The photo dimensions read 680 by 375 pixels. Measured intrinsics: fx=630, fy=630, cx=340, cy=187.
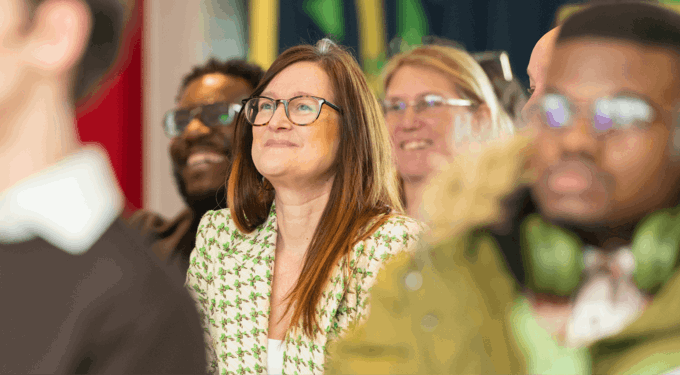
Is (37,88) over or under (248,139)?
over

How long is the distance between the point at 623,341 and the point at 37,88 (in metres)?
0.52

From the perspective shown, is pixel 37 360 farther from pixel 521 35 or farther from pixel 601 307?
pixel 521 35

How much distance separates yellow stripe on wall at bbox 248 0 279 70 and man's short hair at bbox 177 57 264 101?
0.95 m

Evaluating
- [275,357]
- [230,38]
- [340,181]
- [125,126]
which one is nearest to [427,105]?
[340,181]

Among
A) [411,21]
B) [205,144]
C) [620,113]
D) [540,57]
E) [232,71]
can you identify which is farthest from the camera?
[411,21]

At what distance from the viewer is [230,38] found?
326 cm

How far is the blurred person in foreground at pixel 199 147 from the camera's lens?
1858mm

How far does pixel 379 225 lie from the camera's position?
1.26m

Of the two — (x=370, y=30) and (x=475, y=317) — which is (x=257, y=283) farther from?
(x=370, y=30)

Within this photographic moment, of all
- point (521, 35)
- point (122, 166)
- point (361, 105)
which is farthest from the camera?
point (122, 166)

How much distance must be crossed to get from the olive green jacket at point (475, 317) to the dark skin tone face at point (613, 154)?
4 centimetres

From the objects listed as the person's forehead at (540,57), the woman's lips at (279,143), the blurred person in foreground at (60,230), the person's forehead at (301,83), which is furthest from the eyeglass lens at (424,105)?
the blurred person in foreground at (60,230)

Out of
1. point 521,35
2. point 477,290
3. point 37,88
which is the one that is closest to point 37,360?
point 37,88

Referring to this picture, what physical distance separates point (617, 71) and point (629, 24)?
4 centimetres
